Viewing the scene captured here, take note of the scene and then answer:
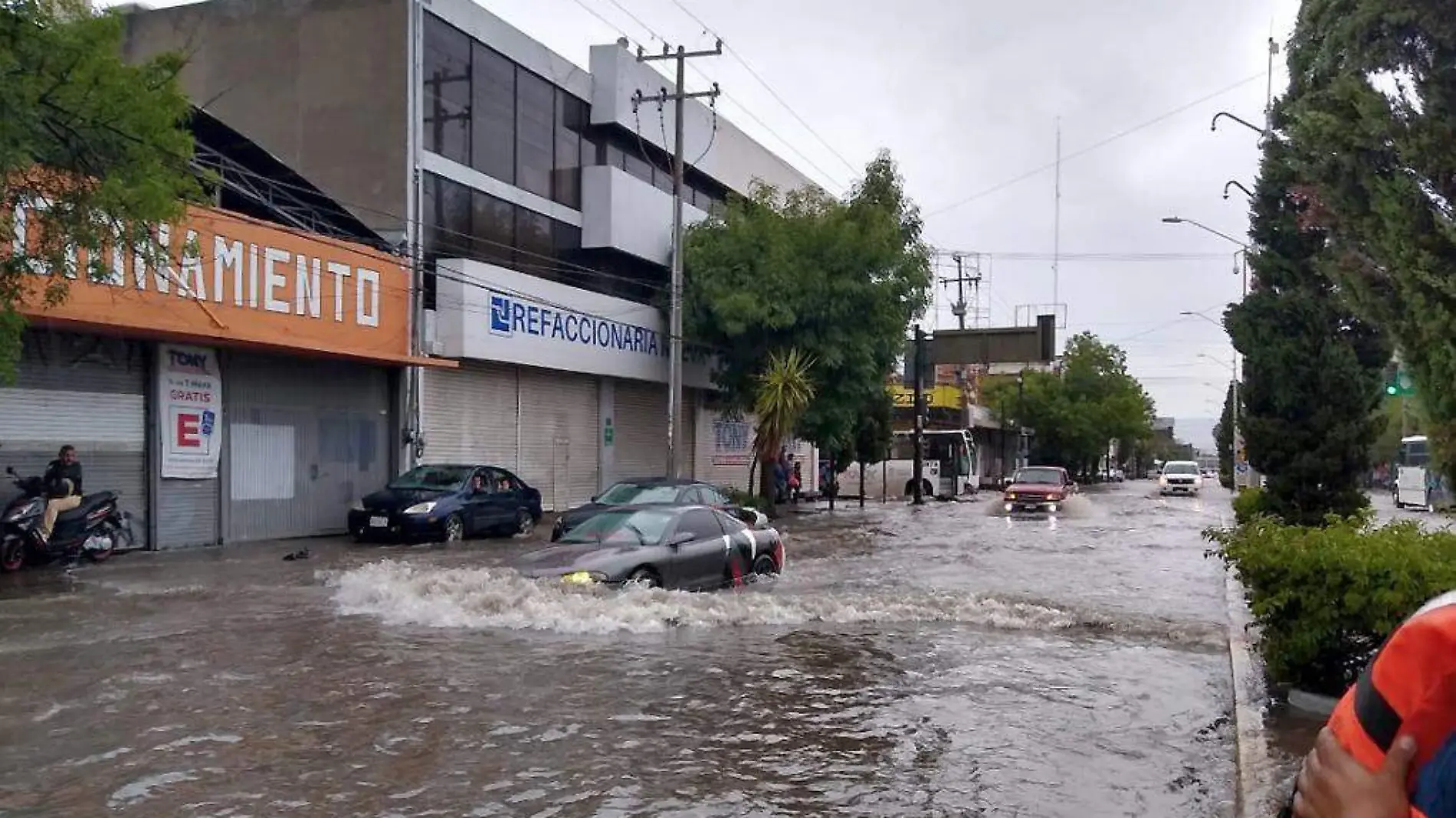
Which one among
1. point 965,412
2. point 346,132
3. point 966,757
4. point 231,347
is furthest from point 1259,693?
point 965,412

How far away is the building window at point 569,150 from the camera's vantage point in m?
30.8

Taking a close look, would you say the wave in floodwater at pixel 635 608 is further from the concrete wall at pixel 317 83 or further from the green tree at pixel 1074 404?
the green tree at pixel 1074 404

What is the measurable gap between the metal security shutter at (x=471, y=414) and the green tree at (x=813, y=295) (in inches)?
259

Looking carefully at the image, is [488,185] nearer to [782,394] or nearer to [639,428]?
[782,394]

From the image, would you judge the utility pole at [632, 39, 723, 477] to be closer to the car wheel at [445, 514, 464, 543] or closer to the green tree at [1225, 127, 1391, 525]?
the car wheel at [445, 514, 464, 543]

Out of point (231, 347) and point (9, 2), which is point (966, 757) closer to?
point (9, 2)

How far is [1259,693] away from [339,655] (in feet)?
24.5

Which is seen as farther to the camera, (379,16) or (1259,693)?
(379,16)

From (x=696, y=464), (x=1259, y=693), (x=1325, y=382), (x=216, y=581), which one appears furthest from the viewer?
(x=696, y=464)

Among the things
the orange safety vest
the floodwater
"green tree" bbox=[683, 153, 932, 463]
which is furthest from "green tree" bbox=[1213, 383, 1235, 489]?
the orange safety vest

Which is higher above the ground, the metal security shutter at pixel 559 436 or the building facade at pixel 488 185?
the building facade at pixel 488 185

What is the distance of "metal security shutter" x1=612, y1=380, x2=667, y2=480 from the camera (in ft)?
112

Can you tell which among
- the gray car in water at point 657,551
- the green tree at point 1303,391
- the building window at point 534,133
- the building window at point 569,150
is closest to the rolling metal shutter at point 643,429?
the building window at point 569,150

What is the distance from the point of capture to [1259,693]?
30.4ft
